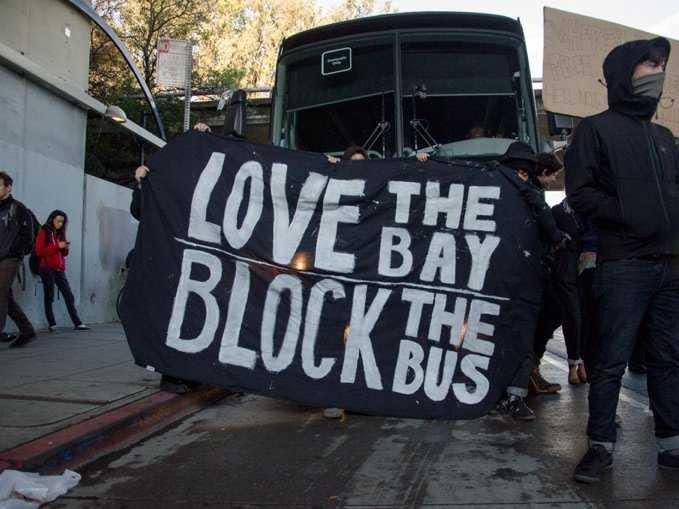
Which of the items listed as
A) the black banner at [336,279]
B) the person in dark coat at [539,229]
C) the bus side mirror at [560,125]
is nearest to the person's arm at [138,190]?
the black banner at [336,279]

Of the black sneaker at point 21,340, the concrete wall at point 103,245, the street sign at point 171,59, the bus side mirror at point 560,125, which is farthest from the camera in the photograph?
the concrete wall at point 103,245

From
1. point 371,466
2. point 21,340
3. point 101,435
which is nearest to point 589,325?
point 371,466

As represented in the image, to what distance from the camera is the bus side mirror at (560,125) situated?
20.5 feet

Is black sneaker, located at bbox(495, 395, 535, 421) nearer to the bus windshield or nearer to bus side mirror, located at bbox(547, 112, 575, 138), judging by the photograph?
the bus windshield

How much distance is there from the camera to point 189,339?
4258mm

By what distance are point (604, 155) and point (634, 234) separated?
1.44 feet

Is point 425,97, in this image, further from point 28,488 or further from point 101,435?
point 28,488

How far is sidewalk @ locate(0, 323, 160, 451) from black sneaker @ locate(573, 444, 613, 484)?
10.0 feet

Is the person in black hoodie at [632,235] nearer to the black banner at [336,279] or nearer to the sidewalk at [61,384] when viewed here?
the black banner at [336,279]

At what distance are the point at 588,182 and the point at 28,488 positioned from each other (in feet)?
10.4

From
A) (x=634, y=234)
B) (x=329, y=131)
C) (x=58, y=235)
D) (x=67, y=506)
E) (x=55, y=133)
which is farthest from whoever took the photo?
(x=55, y=133)

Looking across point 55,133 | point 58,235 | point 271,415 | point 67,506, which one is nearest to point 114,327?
point 58,235

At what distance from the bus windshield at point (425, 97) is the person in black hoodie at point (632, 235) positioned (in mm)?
2734

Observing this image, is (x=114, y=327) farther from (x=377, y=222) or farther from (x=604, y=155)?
(x=604, y=155)
